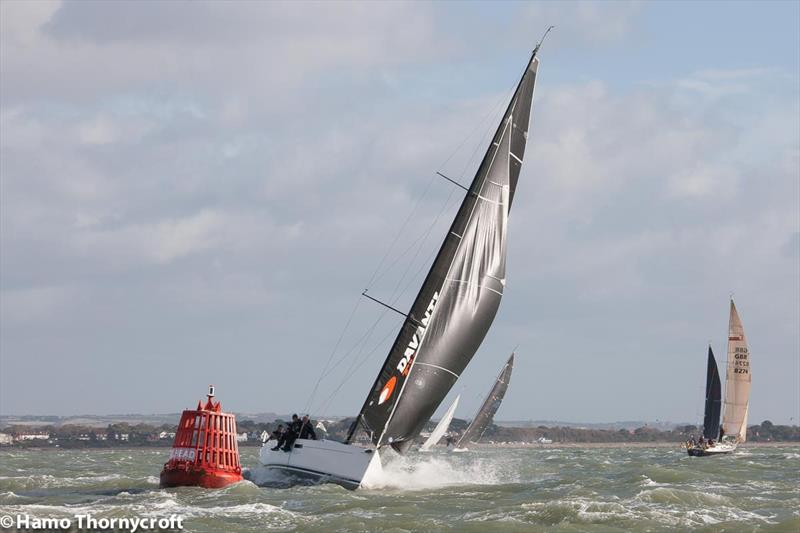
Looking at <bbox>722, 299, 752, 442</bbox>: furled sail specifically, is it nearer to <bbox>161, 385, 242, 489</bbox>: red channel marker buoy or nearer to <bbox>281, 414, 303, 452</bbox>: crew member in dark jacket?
<bbox>281, 414, 303, 452</bbox>: crew member in dark jacket

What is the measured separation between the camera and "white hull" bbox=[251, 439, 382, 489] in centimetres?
2547

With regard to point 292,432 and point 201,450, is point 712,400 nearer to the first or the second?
point 292,432

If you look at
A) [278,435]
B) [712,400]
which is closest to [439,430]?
[712,400]

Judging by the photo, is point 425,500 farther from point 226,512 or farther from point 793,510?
point 793,510

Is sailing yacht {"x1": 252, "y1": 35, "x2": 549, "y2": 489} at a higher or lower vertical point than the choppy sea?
higher

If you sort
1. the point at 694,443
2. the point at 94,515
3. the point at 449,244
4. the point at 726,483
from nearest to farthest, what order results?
the point at 94,515
the point at 449,244
the point at 726,483
the point at 694,443

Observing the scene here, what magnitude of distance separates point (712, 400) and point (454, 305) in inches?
1682

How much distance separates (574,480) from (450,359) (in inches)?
223

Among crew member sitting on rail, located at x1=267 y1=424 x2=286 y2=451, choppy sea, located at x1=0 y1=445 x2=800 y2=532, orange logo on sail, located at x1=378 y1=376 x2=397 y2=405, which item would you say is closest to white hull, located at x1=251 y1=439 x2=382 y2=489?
crew member sitting on rail, located at x1=267 y1=424 x2=286 y2=451

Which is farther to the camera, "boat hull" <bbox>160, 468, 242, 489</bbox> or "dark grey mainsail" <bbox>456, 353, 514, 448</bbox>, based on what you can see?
"dark grey mainsail" <bbox>456, 353, 514, 448</bbox>

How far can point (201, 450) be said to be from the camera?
24297mm

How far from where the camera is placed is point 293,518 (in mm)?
19906

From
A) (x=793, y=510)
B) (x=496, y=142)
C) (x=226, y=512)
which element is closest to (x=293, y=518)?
(x=226, y=512)

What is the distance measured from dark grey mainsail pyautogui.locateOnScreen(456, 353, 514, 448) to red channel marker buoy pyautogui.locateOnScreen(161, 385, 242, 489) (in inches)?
2042
